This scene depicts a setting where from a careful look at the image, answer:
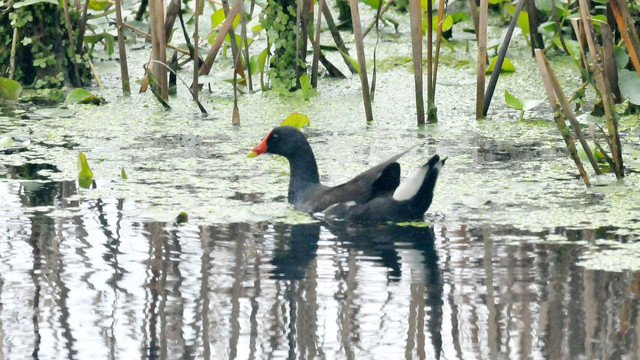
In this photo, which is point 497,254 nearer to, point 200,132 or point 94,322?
point 94,322

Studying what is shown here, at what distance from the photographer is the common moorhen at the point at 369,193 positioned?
4207 millimetres

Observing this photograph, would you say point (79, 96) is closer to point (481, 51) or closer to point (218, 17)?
point (218, 17)

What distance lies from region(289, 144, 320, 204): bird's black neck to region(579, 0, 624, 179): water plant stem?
126cm

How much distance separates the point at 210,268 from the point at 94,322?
609mm

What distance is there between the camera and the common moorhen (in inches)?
166

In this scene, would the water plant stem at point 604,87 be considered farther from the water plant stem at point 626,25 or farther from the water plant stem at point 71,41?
the water plant stem at point 71,41

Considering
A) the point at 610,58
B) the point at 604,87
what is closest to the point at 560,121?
the point at 604,87

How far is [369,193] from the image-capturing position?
14.3 ft

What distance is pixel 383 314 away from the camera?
312 centimetres

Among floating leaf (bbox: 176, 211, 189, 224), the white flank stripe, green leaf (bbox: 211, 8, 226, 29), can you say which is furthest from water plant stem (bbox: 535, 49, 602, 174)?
green leaf (bbox: 211, 8, 226, 29)

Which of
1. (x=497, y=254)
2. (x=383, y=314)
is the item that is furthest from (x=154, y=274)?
(x=497, y=254)

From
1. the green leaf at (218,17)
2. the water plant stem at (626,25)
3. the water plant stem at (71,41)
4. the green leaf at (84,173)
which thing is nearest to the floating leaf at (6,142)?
the green leaf at (84,173)

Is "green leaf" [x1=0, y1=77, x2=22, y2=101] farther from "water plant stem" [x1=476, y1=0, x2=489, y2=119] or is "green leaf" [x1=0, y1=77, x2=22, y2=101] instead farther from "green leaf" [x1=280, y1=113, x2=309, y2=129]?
"water plant stem" [x1=476, y1=0, x2=489, y2=119]

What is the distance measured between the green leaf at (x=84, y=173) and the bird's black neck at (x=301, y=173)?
89 cm
